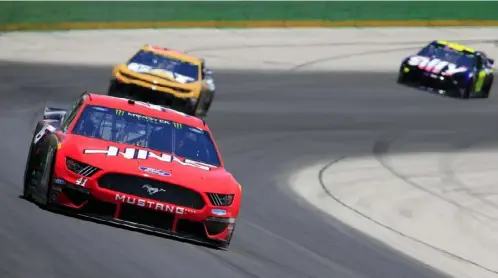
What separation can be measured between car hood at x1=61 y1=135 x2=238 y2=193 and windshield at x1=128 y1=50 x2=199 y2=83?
32.2ft

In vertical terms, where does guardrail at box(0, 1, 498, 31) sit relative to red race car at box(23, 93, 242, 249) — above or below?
below

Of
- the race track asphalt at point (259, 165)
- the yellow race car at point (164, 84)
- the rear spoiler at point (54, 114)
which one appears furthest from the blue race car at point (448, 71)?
the rear spoiler at point (54, 114)

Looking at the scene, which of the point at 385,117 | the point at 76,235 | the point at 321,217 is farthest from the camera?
the point at 385,117

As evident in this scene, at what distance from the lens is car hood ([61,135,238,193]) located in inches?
415

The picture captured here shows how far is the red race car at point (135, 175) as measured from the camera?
10422mm

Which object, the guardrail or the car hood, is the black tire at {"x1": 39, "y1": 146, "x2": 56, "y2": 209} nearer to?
the car hood

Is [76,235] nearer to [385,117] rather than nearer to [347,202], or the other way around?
[347,202]

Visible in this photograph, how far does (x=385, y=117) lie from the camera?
25.8 metres

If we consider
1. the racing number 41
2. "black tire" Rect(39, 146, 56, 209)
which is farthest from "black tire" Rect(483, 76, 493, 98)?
the racing number 41

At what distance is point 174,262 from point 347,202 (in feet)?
20.2

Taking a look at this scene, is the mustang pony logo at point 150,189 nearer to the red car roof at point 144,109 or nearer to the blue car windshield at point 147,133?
the blue car windshield at point 147,133

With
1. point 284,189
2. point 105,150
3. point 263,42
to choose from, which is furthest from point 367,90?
point 105,150

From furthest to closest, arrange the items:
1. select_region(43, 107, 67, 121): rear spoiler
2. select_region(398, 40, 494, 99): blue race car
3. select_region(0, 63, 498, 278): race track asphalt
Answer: select_region(398, 40, 494, 99): blue race car → select_region(43, 107, 67, 121): rear spoiler → select_region(0, 63, 498, 278): race track asphalt

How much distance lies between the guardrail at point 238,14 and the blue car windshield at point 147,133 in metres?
20.3
